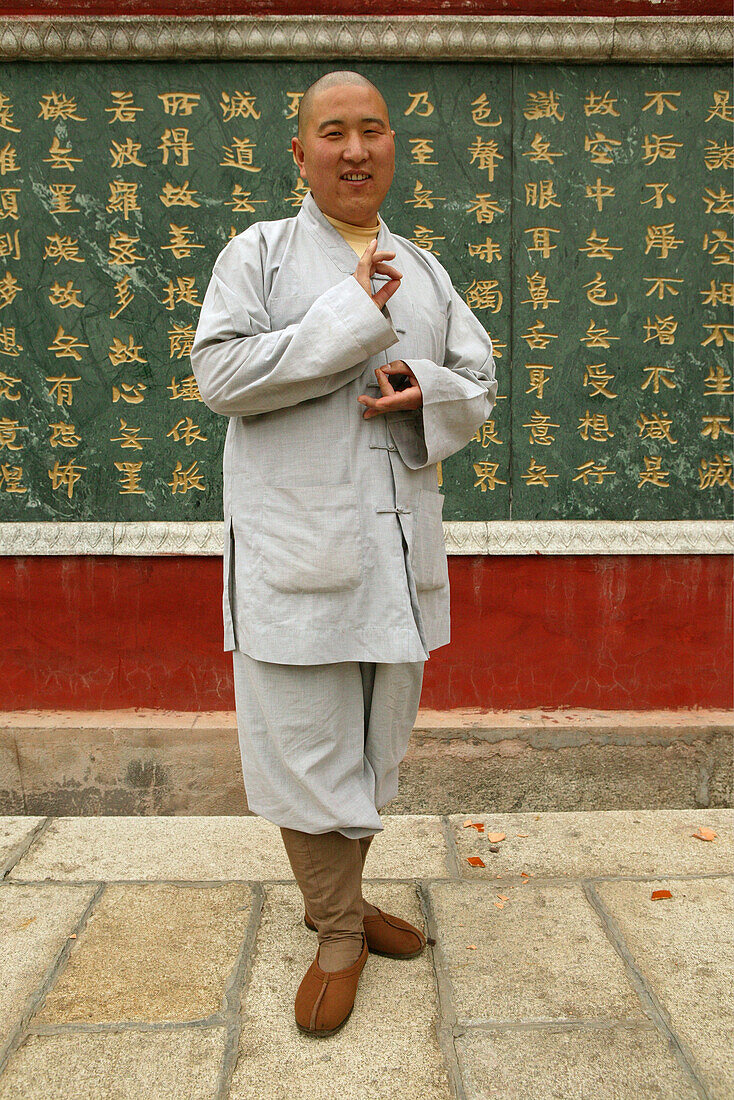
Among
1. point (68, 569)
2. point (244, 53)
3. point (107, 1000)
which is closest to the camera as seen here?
point (107, 1000)

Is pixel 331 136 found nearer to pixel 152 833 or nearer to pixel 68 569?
pixel 68 569

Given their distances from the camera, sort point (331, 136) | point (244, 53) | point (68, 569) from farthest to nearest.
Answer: point (68, 569)
point (244, 53)
point (331, 136)

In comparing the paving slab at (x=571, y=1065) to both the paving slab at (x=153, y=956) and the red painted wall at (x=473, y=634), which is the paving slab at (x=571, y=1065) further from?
the red painted wall at (x=473, y=634)

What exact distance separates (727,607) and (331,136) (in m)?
2.38

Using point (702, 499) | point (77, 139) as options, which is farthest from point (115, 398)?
point (702, 499)

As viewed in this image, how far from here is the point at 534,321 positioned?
327 cm

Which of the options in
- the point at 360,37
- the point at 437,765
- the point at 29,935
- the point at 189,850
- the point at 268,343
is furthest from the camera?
the point at 437,765

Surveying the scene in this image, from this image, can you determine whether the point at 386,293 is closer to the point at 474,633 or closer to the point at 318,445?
the point at 318,445

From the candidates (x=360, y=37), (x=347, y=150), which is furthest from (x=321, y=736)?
(x=360, y=37)

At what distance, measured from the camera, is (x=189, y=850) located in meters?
2.96

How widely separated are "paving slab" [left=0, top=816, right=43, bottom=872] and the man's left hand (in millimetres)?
2058

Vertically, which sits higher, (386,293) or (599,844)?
(386,293)

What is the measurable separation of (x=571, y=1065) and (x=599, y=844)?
3.88 feet

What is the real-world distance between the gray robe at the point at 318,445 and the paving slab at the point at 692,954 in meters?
1.06
